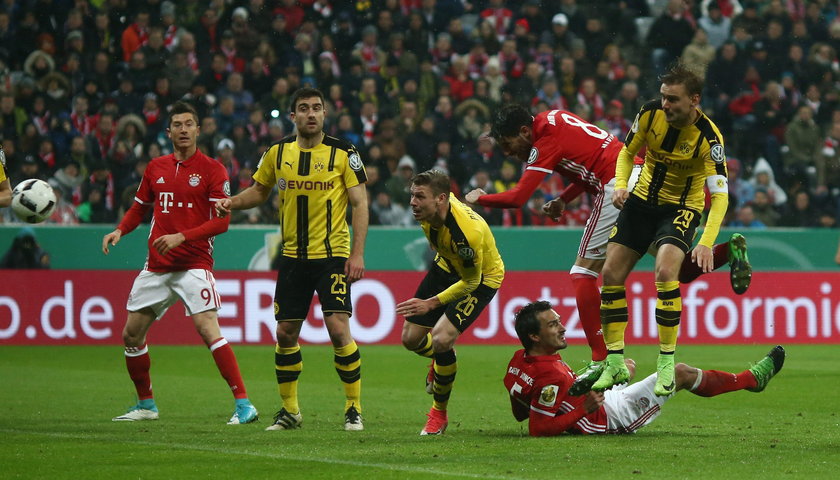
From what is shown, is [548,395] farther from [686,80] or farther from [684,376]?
[686,80]

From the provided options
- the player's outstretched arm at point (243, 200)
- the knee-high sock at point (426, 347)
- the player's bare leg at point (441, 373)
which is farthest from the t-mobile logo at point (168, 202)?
the player's bare leg at point (441, 373)

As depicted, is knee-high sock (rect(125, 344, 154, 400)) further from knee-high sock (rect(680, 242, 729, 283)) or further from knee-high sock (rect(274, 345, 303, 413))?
knee-high sock (rect(680, 242, 729, 283))

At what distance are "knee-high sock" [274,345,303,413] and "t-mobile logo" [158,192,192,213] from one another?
1316 millimetres

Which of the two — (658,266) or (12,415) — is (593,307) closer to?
(658,266)

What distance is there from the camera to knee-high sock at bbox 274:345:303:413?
909 centimetres

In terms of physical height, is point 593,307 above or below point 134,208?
below

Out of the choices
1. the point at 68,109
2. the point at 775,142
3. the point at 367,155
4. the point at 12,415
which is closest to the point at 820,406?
the point at 12,415

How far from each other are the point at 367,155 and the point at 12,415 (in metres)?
9.61

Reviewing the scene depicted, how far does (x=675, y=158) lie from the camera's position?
848 centimetres

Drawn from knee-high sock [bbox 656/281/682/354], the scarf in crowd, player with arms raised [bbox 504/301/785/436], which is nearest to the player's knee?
player with arms raised [bbox 504/301/785/436]

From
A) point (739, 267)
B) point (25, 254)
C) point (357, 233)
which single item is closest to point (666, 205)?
point (739, 267)

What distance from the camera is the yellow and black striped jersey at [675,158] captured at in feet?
27.5

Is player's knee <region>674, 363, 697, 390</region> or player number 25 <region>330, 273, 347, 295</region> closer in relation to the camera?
player's knee <region>674, 363, 697, 390</region>

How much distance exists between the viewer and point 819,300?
17.6m
